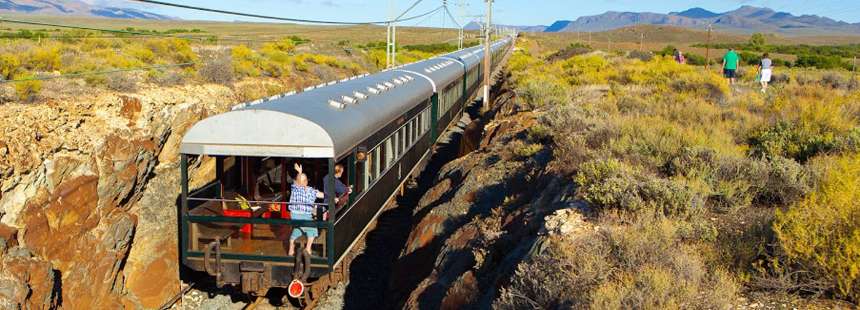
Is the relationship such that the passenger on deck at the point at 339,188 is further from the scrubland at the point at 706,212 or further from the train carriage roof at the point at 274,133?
the scrubland at the point at 706,212

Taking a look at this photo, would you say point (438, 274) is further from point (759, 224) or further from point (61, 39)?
point (61, 39)

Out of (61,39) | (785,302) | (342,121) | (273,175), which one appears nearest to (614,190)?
(785,302)

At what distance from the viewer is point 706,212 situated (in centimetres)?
737

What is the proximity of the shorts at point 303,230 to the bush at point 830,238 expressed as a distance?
17.6 feet

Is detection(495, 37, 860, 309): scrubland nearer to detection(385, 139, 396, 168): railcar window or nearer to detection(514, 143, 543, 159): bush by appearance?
detection(514, 143, 543, 159): bush

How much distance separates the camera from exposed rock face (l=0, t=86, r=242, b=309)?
10492mm

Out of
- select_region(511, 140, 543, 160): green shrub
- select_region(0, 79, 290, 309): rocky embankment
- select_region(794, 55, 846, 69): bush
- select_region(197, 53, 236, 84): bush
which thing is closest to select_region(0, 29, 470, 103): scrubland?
select_region(197, 53, 236, 84): bush

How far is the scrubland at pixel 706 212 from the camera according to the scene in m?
5.17

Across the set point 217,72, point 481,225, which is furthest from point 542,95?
point 481,225

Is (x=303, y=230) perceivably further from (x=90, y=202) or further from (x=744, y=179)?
(x=744, y=179)

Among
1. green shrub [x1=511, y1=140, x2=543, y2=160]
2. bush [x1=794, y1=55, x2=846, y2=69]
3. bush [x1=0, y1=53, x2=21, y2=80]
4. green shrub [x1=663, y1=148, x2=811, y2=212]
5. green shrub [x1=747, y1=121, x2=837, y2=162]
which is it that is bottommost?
green shrub [x1=511, y1=140, x2=543, y2=160]

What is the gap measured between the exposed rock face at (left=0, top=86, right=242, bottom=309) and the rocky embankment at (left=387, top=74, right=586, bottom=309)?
4.75 m

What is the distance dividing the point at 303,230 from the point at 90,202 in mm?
5166

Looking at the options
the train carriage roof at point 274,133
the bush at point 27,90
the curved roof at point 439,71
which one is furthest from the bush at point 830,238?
the bush at point 27,90
